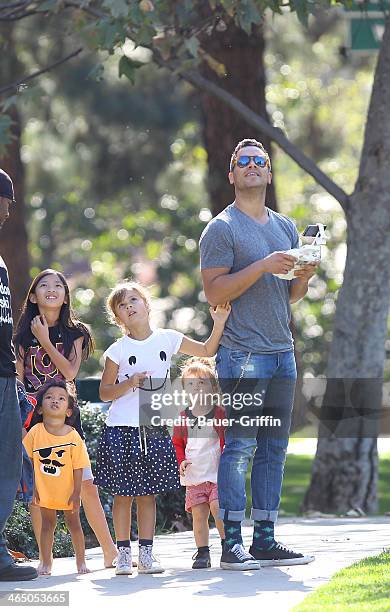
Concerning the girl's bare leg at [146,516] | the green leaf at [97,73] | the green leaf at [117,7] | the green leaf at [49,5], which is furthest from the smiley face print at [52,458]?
the green leaf at [49,5]

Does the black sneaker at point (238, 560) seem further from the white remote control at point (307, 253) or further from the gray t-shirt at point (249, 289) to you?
the white remote control at point (307, 253)

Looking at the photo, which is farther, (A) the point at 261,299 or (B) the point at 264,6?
(B) the point at 264,6

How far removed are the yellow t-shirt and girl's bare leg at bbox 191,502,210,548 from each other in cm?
63

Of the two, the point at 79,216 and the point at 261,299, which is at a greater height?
the point at 79,216

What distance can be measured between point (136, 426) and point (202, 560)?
29.7 inches

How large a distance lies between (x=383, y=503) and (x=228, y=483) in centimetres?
655

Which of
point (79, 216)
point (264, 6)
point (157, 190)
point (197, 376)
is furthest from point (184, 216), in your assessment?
point (197, 376)

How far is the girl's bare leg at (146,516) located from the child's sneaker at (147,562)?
6 cm

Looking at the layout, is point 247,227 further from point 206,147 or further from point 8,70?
point 8,70

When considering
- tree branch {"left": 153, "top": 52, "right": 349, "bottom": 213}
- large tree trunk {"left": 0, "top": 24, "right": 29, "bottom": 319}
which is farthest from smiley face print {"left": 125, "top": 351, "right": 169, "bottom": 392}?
large tree trunk {"left": 0, "top": 24, "right": 29, "bottom": 319}

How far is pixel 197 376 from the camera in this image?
25.1 feet

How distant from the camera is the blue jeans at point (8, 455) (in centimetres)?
679

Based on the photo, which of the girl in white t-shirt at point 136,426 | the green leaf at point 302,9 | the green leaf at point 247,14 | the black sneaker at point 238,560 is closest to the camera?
the black sneaker at point 238,560

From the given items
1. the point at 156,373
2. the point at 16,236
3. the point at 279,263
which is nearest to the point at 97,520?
the point at 156,373
